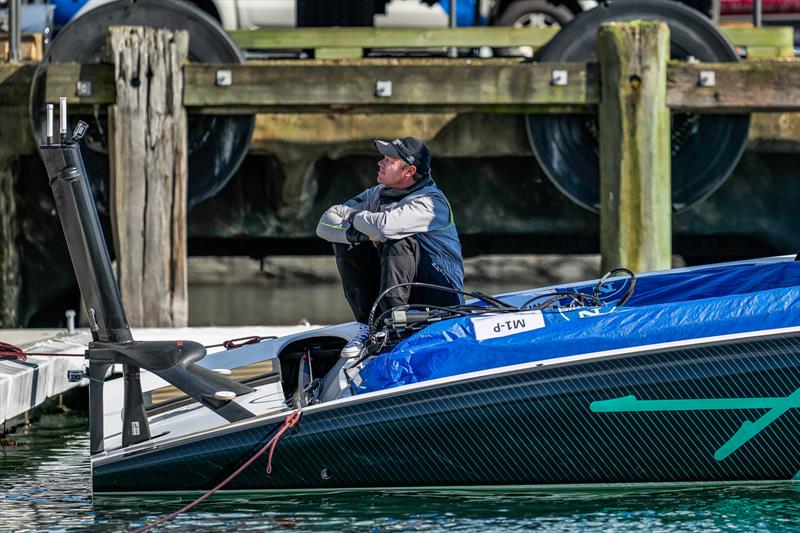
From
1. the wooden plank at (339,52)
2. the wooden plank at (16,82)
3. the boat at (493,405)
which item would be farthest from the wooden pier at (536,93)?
the boat at (493,405)

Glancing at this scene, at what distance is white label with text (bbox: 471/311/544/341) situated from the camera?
5863mm

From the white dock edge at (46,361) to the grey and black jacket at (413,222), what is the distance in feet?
5.54

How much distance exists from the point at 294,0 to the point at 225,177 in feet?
10.8

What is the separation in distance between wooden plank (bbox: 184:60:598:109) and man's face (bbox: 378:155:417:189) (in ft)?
10.4

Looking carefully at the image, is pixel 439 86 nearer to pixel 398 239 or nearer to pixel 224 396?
pixel 398 239

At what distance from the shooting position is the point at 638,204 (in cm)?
952

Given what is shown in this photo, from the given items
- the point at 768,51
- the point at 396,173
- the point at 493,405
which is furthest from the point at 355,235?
the point at 768,51

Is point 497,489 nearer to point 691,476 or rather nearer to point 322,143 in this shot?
point 691,476

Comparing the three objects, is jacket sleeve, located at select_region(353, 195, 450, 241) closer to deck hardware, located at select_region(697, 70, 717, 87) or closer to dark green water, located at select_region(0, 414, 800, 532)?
dark green water, located at select_region(0, 414, 800, 532)

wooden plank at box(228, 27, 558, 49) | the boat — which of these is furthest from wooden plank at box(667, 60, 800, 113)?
the boat

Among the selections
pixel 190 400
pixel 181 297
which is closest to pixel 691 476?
pixel 190 400

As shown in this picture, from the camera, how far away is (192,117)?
33.8 feet

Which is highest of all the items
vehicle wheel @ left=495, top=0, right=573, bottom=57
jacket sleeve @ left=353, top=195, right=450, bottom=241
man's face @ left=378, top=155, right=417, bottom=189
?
vehicle wheel @ left=495, top=0, right=573, bottom=57

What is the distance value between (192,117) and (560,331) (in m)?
5.12
